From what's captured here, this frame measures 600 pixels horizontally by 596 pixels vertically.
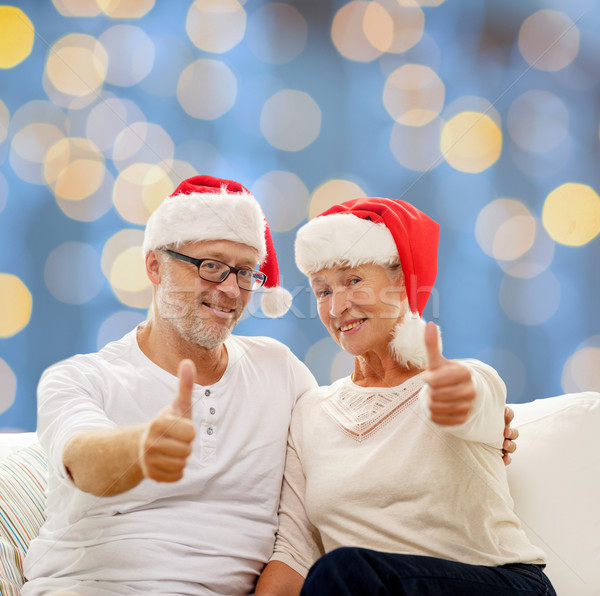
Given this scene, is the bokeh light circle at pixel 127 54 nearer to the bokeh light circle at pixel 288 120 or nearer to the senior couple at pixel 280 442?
the bokeh light circle at pixel 288 120

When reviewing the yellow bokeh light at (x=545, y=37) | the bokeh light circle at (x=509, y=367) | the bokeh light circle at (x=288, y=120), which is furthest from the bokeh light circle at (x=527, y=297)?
the bokeh light circle at (x=288, y=120)

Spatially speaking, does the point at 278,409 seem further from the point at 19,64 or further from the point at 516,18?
the point at 516,18

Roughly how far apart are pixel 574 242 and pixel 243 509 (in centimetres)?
177

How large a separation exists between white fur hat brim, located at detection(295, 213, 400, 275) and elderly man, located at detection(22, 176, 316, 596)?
16 centimetres

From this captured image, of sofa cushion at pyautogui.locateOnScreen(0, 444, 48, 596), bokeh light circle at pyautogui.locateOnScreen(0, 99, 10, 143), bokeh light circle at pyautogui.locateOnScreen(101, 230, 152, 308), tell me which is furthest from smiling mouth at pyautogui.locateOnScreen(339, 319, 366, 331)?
bokeh light circle at pyautogui.locateOnScreen(0, 99, 10, 143)

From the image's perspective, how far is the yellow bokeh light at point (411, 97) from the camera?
7.88 feet

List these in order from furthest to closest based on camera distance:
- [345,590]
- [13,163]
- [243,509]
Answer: [13,163]
[243,509]
[345,590]

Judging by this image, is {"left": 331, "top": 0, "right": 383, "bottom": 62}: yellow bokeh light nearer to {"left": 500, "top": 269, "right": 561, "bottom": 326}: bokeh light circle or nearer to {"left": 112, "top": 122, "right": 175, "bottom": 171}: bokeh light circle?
{"left": 112, "top": 122, "right": 175, "bottom": 171}: bokeh light circle

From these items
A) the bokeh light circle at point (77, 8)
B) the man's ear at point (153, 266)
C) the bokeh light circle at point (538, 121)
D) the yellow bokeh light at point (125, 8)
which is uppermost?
the yellow bokeh light at point (125, 8)

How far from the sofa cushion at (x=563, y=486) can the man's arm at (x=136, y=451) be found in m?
0.98

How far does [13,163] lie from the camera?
218 cm

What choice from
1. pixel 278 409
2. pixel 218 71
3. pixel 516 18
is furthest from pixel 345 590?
pixel 516 18

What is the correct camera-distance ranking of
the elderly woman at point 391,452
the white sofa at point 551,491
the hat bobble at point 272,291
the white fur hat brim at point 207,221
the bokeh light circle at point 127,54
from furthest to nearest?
1. the bokeh light circle at point 127,54
2. the hat bobble at point 272,291
3. the white fur hat brim at point 207,221
4. the white sofa at point 551,491
5. the elderly woman at point 391,452

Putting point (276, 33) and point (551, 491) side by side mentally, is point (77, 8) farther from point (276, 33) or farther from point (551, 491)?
point (551, 491)
